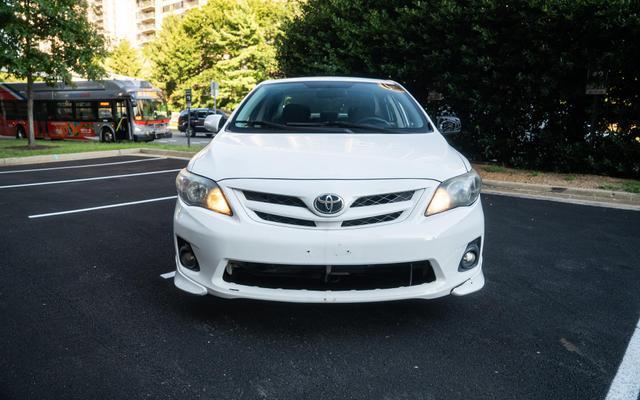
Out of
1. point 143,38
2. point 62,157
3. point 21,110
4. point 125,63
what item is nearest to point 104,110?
point 21,110

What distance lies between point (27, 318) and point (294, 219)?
189 centimetres

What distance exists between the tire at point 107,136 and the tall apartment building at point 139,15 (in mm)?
60005

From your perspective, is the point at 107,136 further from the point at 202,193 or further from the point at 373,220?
the point at 373,220

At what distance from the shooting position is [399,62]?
1191 centimetres

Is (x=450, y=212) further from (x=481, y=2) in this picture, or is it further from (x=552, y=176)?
(x=481, y=2)

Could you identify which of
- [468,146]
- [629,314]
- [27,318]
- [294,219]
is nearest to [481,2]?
[468,146]

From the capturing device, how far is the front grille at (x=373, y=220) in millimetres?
2594

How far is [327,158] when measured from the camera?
2873 millimetres

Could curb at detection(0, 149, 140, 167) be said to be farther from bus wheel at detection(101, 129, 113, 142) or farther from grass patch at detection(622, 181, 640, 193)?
grass patch at detection(622, 181, 640, 193)

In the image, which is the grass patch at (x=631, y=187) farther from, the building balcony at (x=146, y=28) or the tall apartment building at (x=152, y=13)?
the building balcony at (x=146, y=28)

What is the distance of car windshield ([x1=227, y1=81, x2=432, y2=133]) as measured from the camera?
3754 mm

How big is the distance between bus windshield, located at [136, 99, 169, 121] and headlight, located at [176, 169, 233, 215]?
22856mm

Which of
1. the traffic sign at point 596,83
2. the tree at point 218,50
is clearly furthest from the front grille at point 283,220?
the tree at point 218,50

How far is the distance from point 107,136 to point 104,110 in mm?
1295
